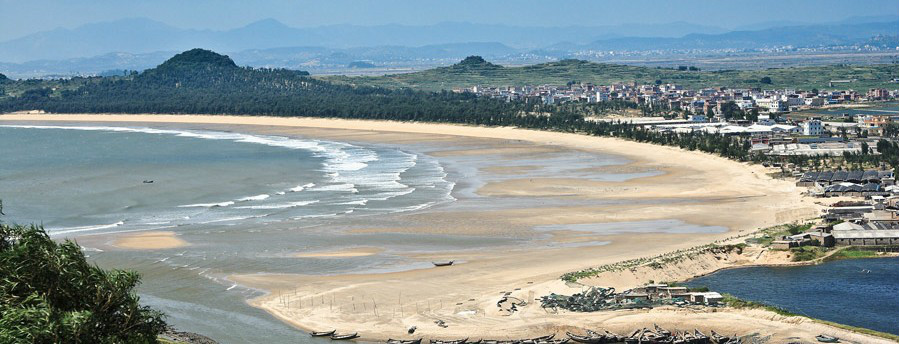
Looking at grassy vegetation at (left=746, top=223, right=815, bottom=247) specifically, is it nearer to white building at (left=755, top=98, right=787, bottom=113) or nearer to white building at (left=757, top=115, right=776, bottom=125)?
white building at (left=757, top=115, right=776, bottom=125)

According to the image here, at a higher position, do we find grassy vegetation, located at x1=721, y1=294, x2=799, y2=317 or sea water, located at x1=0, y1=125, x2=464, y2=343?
grassy vegetation, located at x1=721, y1=294, x2=799, y2=317

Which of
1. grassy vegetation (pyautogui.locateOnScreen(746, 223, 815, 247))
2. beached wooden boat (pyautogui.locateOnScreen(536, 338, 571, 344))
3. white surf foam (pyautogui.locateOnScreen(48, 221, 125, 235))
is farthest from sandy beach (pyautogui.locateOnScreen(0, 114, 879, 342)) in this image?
white surf foam (pyautogui.locateOnScreen(48, 221, 125, 235))

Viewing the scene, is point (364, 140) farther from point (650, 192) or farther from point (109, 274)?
point (109, 274)

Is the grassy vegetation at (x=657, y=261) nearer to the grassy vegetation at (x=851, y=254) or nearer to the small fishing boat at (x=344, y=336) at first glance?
the grassy vegetation at (x=851, y=254)

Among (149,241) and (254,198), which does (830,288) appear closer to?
(149,241)

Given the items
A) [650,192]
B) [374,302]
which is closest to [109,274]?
[374,302]

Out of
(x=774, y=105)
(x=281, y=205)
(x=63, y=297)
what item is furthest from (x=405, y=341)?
(x=774, y=105)

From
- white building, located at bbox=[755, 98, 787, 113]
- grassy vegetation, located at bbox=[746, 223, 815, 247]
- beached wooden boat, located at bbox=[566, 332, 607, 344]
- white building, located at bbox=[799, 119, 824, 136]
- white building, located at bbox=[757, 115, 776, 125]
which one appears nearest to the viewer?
beached wooden boat, located at bbox=[566, 332, 607, 344]
